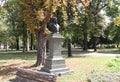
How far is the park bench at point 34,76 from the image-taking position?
31.6 ft

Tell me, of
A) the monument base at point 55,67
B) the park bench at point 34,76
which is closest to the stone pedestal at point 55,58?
the monument base at point 55,67

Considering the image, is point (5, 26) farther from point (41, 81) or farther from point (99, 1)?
point (41, 81)

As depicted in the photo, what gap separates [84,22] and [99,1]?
374 cm

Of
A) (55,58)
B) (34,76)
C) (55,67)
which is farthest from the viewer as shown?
(55,58)

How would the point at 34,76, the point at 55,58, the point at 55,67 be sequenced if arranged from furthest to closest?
the point at 55,58 < the point at 55,67 < the point at 34,76

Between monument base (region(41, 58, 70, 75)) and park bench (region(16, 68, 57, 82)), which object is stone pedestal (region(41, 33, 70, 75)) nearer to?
monument base (region(41, 58, 70, 75))

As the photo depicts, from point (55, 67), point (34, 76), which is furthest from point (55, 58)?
point (34, 76)

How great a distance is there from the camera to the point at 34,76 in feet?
34.4

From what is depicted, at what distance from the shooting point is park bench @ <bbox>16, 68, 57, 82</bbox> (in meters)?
9.64

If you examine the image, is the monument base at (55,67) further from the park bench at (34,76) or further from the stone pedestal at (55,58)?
the park bench at (34,76)

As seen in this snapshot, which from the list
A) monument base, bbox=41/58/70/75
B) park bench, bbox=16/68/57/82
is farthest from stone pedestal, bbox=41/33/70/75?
park bench, bbox=16/68/57/82

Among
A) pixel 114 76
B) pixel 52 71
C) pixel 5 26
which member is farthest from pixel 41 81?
pixel 5 26

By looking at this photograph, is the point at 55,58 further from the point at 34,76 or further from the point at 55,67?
the point at 34,76

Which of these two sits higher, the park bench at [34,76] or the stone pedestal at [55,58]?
the stone pedestal at [55,58]
